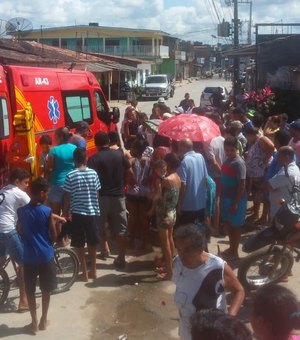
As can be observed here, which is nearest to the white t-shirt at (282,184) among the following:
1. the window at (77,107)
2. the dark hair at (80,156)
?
the dark hair at (80,156)

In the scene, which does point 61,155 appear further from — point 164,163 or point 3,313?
point 3,313

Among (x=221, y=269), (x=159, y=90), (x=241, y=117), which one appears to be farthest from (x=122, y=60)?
(x=221, y=269)

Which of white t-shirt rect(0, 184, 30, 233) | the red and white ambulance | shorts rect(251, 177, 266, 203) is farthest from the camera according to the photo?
shorts rect(251, 177, 266, 203)

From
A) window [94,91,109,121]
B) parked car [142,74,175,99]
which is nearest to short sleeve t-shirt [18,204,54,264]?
window [94,91,109,121]

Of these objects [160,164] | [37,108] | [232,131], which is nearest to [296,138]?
[232,131]

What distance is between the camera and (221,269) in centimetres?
419

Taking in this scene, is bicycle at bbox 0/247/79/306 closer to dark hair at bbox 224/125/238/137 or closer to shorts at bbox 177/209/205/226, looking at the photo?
shorts at bbox 177/209/205/226

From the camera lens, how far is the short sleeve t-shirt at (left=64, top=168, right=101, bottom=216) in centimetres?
706

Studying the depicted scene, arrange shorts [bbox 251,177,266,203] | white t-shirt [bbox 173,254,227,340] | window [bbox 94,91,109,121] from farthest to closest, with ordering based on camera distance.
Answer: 1. window [bbox 94,91,109,121]
2. shorts [bbox 251,177,266,203]
3. white t-shirt [bbox 173,254,227,340]

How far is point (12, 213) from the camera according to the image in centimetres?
630

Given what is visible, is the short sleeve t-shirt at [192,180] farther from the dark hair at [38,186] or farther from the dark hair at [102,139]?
the dark hair at [38,186]

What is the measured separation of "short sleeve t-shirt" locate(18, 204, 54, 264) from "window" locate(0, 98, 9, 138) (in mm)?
3263

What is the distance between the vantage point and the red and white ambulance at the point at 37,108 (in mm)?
8734

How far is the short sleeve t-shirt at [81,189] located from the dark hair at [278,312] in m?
4.38
